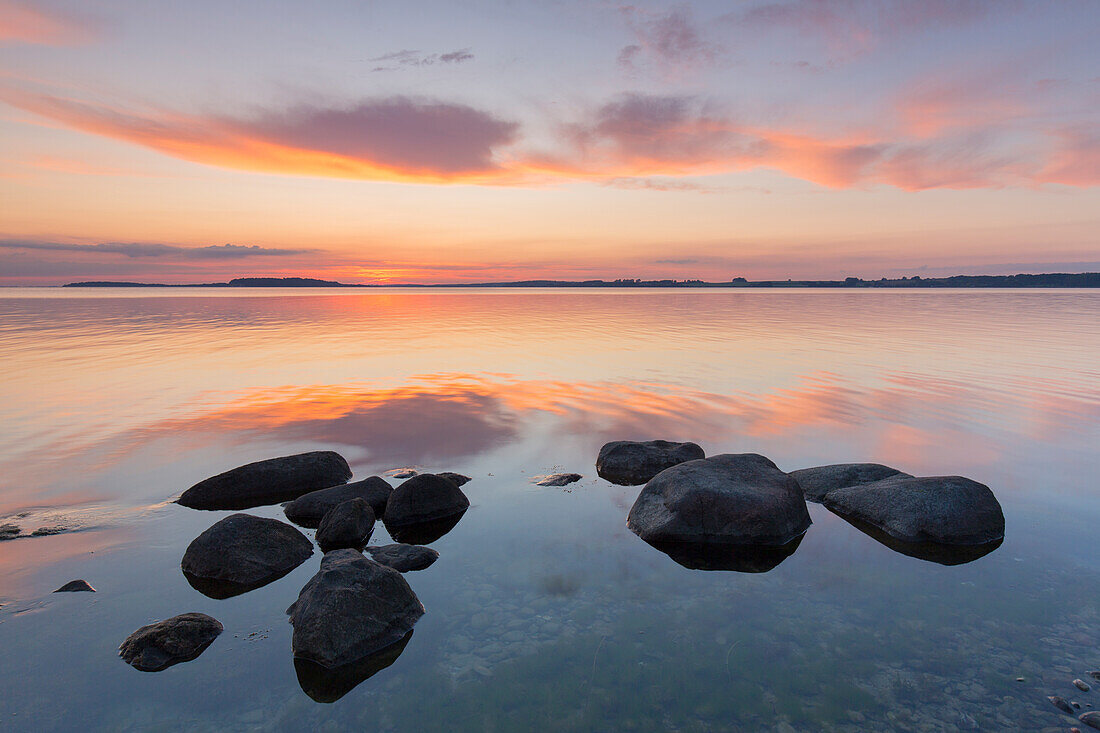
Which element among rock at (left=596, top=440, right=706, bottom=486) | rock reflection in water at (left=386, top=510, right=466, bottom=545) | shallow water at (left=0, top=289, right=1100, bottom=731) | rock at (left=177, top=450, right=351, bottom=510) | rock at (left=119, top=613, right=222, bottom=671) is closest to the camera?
shallow water at (left=0, top=289, right=1100, bottom=731)

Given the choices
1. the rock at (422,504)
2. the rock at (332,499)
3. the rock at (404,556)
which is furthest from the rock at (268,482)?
the rock at (404,556)

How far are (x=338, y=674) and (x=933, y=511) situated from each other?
9.53 meters

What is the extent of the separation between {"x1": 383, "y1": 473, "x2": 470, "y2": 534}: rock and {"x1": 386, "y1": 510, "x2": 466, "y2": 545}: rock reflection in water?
0.06ft

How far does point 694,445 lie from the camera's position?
→ 13758 millimetres

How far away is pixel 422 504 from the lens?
10.8 metres

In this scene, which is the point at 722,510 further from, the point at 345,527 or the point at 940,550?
the point at 345,527

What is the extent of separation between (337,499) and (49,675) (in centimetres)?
507

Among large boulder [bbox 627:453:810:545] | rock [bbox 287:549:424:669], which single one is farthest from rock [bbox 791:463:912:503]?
rock [bbox 287:549:424:669]

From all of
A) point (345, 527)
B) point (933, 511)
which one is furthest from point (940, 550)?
point (345, 527)

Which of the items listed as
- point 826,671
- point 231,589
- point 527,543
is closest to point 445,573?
point 527,543

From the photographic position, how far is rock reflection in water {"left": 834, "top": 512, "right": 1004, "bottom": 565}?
907 cm

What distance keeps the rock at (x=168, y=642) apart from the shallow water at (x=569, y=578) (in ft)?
0.54

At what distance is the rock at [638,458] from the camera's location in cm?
1286

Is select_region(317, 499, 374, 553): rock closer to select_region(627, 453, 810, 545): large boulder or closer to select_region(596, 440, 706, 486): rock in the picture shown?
select_region(627, 453, 810, 545): large boulder
